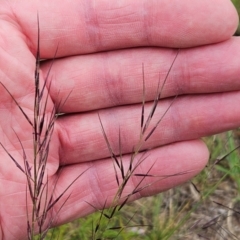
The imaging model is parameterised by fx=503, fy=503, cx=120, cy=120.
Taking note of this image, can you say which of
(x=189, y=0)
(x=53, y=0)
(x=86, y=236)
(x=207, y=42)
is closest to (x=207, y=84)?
(x=207, y=42)

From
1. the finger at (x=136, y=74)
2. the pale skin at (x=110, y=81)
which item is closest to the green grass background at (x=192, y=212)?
the pale skin at (x=110, y=81)

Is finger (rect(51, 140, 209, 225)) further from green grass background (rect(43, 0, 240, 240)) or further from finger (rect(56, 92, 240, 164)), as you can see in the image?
green grass background (rect(43, 0, 240, 240))

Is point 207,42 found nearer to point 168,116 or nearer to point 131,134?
point 168,116

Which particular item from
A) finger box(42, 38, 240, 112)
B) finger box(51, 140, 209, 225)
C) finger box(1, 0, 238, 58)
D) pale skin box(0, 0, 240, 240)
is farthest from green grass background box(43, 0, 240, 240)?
finger box(1, 0, 238, 58)

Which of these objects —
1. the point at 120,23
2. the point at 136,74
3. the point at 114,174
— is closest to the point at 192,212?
the point at 114,174

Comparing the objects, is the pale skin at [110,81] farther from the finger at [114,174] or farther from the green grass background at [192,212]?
the green grass background at [192,212]

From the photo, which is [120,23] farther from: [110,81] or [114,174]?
[114,174]
